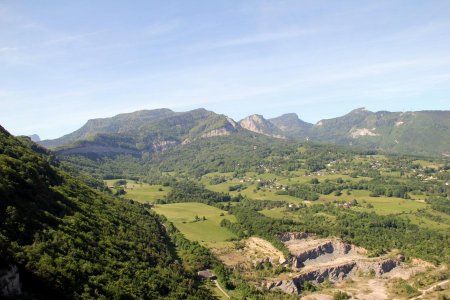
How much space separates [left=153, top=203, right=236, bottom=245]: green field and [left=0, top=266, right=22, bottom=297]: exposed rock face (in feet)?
251

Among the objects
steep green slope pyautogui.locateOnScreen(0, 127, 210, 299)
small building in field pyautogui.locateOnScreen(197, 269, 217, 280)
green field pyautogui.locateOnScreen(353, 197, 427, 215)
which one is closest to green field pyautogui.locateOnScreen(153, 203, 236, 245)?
small building in field pyautogui.locateOnScreen(197, 269, 217, 280)

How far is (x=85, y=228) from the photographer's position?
211 feet

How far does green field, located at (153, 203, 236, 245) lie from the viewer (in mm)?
116500

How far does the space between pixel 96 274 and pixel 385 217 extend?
11123 cm

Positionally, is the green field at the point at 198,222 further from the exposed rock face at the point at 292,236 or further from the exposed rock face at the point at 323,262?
the exposed rock face at the point at 323,262

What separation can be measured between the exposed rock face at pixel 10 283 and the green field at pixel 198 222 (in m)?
76.4

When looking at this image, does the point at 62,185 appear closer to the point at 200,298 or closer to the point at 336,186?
the point at 200,298

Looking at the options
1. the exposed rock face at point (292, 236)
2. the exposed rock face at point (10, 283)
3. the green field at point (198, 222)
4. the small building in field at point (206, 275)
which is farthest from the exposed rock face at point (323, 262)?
the exposed rock face at point (10, 283)

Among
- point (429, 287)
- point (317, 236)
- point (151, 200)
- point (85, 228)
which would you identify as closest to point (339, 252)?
point (317, 236)

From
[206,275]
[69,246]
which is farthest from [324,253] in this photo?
[69,246]

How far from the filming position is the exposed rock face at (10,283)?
3445 cm

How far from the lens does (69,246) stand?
53.8 meters

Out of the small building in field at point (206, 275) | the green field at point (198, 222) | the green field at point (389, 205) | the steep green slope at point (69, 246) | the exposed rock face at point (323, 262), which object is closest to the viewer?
the steep green slope at point (69, 246)

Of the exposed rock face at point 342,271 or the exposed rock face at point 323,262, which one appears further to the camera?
the exposed rock face at point 342,271
